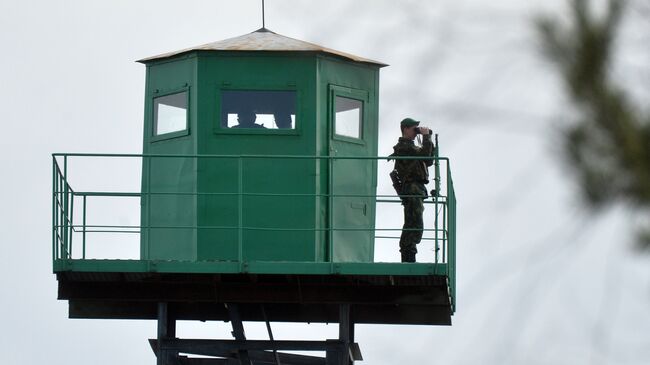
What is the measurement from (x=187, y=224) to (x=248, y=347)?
1607mm

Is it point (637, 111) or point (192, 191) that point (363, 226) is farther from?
point (637, 111)

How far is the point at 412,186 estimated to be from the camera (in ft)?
48.5

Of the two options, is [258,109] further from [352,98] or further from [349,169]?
[349,169]

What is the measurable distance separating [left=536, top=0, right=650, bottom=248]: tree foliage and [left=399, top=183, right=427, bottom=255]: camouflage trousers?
11237 millimetres

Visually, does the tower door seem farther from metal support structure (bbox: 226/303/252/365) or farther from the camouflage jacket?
metal support structure (bbox: 226/303/252/365)

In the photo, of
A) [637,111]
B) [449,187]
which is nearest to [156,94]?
[449,187]

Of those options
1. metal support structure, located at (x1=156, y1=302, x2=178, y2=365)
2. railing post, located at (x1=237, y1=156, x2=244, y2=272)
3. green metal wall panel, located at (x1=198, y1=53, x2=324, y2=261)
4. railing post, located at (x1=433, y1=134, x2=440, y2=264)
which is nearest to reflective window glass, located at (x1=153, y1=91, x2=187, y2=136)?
green metal wall panel, located at (x1=198, y1=53, x2=324, y2=261)

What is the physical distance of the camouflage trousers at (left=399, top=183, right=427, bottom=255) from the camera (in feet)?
48.4

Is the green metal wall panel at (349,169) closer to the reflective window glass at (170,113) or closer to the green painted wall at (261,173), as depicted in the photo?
the green painted wall at (261,173)

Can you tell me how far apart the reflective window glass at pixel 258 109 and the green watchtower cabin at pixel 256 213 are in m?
0.01

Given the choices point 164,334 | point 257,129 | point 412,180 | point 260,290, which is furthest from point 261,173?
point 164,334

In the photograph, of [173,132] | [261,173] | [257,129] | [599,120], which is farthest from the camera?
[173,132]

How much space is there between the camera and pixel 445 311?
15969 millimetres

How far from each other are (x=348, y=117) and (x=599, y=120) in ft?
41.6
